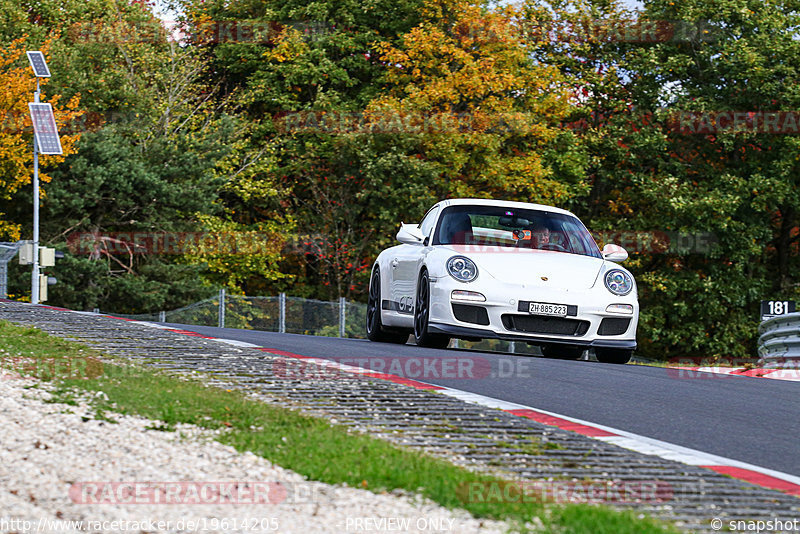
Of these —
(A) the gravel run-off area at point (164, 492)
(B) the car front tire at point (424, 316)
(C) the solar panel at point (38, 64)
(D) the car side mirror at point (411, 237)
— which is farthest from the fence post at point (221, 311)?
(A) the gravel run-off area at point (164, 492)

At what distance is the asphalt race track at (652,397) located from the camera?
7.15 metres

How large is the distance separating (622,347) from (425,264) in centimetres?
231

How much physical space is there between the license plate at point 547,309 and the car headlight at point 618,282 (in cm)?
66

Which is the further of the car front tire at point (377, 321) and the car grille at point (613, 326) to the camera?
the car front tire at point (377, 321)

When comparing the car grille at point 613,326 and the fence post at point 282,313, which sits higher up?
the car grille at point 613,326

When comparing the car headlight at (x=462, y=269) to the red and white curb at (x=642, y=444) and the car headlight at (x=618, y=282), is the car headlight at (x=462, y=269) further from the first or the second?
the red and white curb at (x=642, y=444)

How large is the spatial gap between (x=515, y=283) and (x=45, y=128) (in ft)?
90.1

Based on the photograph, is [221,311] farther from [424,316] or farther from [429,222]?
[424,316]

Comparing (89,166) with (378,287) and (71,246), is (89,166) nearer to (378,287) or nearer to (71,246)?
(71,246)

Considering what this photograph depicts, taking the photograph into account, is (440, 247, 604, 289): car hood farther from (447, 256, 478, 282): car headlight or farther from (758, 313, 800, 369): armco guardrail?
(758, 313, 800, 369): armco guardrail

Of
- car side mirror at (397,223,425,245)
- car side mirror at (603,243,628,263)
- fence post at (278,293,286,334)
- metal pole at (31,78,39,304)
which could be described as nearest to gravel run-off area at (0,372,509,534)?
car side mirror at (397,223,425,245)

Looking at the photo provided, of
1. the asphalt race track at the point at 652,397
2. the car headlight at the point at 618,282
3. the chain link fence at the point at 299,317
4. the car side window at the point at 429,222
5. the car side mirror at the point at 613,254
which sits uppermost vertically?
A: the car side window at the point at 429,222

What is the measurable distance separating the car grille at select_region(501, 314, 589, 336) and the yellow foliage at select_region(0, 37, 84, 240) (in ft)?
95.6

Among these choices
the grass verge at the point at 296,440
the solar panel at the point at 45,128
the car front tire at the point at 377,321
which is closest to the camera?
the grass verge at the point at 296,440
